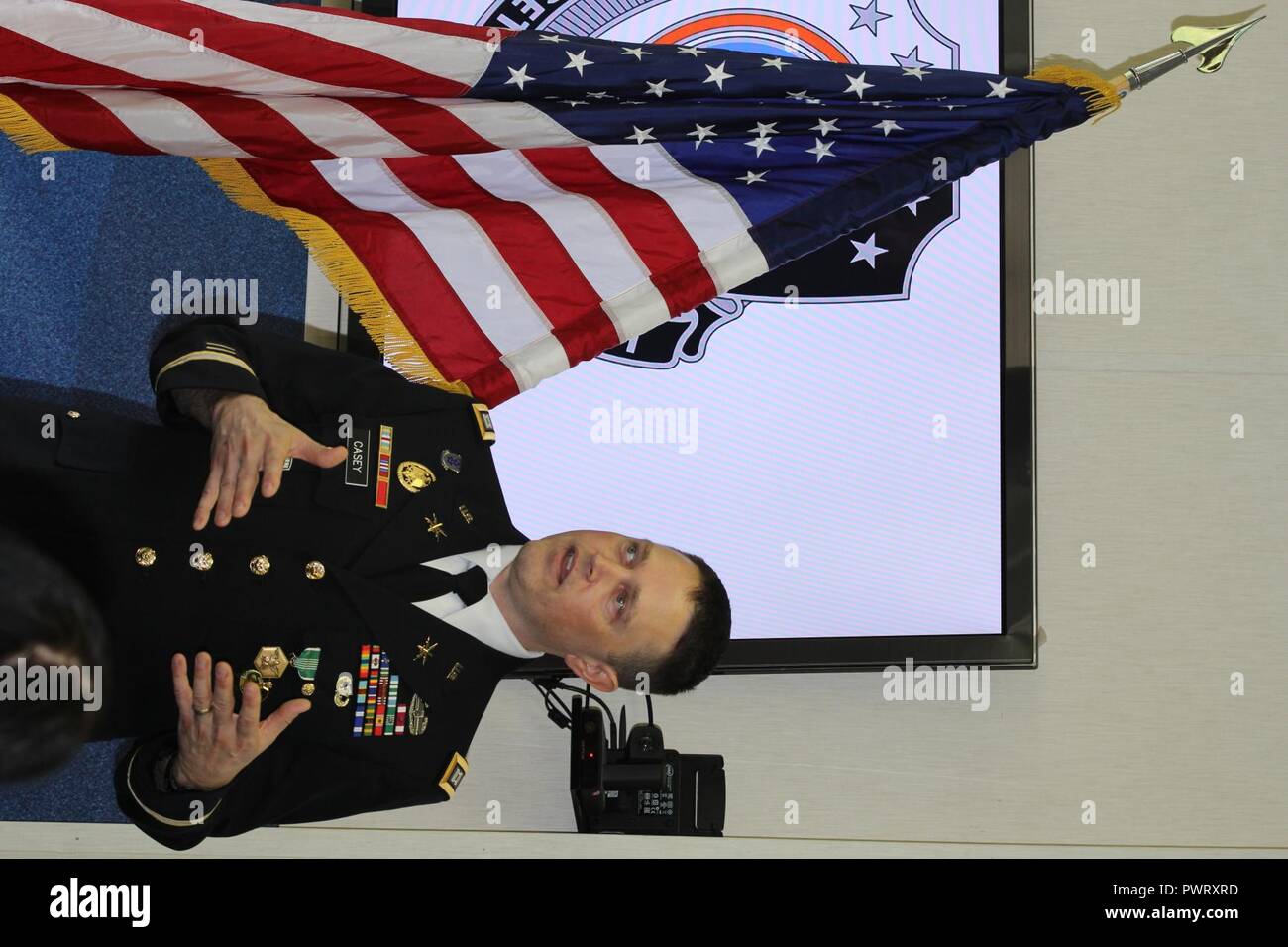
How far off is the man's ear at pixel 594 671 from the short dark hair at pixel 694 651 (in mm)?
19

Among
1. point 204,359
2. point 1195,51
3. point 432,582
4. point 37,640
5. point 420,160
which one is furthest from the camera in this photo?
point 1195,51

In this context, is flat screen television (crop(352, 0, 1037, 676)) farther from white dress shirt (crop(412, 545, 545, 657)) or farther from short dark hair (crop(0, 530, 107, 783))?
short dark hair (crop(0, 530, 107, 783))

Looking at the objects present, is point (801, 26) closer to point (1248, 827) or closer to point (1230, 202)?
point (1230, 202)

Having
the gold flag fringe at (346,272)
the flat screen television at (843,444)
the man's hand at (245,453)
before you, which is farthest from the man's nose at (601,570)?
the flat screen television at (843,444)

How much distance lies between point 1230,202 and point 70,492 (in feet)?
9.43

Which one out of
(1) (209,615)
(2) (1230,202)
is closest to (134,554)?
(1) (209,615)

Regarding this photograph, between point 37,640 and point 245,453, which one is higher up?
point 245,453

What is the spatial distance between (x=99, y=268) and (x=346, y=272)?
2.82ft

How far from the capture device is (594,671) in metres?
2.12

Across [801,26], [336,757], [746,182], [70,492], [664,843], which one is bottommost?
[664,843]

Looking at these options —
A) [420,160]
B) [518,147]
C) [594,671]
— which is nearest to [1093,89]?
[518,147]

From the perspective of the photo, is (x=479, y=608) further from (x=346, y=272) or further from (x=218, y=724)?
(x=346, y=272)

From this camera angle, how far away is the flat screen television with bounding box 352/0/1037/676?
8.69 feet

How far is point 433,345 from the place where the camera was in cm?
235
